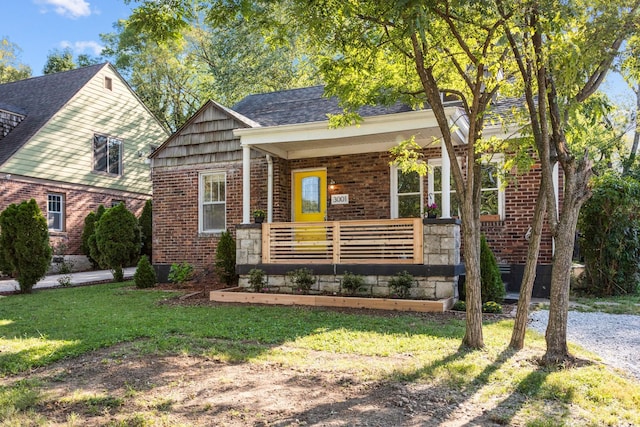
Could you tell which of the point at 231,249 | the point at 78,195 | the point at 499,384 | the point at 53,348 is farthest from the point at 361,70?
the point at 78,195

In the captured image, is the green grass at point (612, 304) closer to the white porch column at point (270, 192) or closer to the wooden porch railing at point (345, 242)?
the wooden porch railing at point (345, 242)

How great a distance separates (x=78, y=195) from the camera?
16672mm

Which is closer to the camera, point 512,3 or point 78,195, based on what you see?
point 512,3

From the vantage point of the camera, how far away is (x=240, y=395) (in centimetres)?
351

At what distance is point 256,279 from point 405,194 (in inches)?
145

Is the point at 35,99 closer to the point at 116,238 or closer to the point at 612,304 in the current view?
the point at 116,238

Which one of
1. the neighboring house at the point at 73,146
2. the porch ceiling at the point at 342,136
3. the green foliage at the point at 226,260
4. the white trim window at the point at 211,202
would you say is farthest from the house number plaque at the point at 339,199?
the neighboring house at the point at 73,146

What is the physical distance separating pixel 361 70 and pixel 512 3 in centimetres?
203

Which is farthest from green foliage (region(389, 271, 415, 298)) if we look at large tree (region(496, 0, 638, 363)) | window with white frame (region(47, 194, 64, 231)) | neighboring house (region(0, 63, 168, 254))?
window with white frame (region(47, 194, 64, 231))

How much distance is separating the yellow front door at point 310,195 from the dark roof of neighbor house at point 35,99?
933 cm

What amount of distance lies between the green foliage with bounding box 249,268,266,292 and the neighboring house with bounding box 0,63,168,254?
32.1 ft

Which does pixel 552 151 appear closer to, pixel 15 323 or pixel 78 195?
pixel 15 323

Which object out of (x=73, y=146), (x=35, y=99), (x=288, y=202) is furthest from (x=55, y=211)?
(x=288, y=202)

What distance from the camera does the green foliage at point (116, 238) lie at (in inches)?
480
